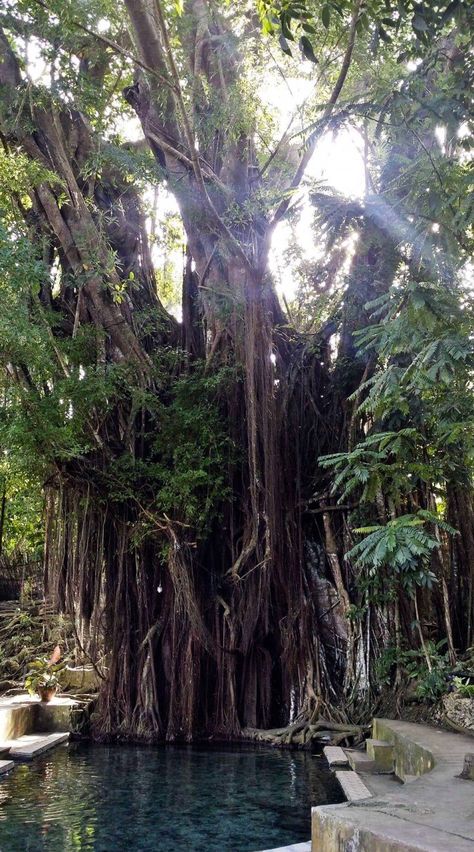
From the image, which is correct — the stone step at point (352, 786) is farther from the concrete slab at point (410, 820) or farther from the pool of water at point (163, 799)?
the concrete slab at point (410, 820)

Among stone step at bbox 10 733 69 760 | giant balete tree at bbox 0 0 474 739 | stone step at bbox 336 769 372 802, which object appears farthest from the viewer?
giant balete tree at bbox 0 0 474 739

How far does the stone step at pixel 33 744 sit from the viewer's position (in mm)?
6078

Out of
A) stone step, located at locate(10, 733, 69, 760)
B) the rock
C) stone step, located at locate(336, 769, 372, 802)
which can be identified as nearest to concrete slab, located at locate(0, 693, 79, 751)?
stone step, located at locate(10, 733, 69, 760)

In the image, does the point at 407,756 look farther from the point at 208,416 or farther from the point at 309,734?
the point at 208,416

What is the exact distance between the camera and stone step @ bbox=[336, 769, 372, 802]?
412 cm

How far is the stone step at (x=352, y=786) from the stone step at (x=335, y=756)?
1.50 ft

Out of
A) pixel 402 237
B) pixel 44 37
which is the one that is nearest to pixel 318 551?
pixel 402 237

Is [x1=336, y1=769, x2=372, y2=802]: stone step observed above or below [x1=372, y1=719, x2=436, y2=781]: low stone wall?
below

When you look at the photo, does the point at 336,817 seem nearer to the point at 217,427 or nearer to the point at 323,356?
the point at 217,427

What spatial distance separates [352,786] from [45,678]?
4.68m

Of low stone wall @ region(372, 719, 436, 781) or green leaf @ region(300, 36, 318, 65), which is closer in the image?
green leaf @ region(300, 36, 318, 65)

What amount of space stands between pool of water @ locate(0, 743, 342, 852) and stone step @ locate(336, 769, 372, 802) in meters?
0.13

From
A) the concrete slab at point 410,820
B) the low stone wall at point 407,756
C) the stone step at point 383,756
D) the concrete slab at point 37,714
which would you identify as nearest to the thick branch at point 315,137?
the concrete slab at point 410,820

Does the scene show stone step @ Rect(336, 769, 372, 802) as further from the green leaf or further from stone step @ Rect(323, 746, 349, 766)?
the green leaf
